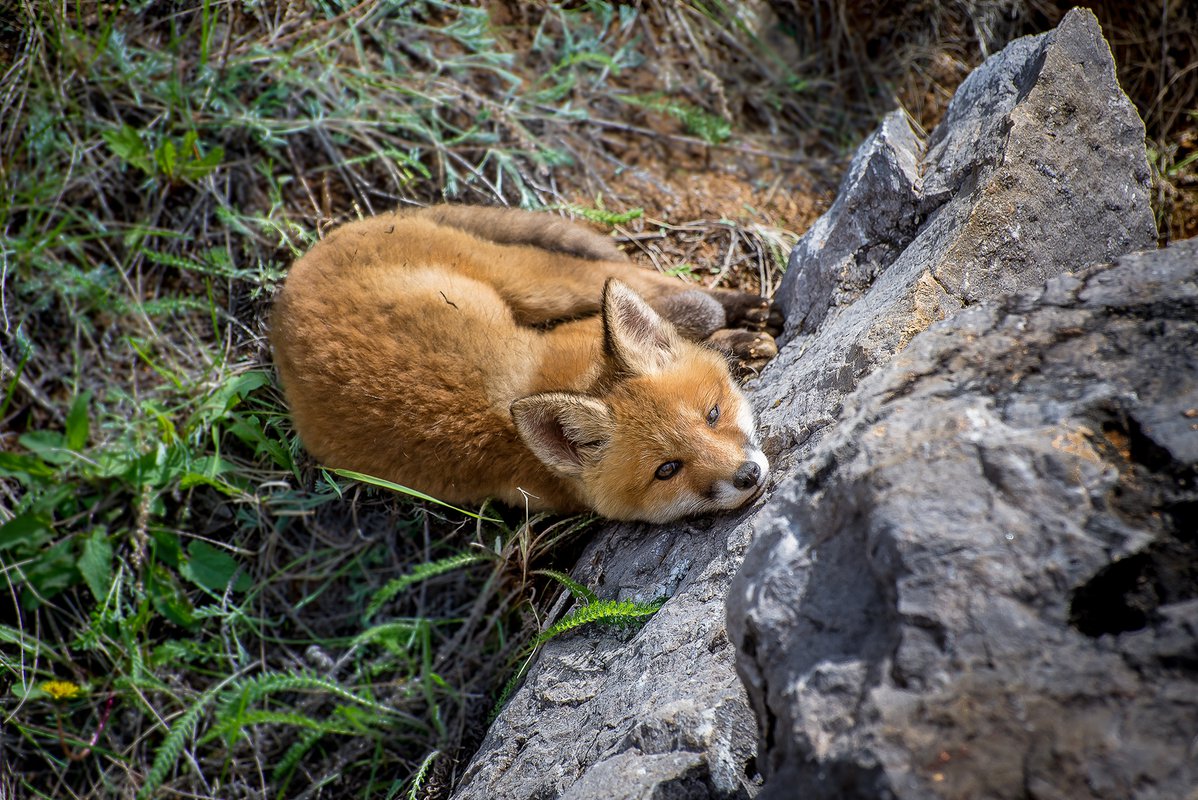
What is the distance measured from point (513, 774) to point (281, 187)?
4100mm

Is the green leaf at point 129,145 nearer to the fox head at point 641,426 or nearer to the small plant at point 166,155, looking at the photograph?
the small plant at point 166,155

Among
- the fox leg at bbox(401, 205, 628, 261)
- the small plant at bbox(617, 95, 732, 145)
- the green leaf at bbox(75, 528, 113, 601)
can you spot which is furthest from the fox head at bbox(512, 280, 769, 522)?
the green leaf at bbox(75, 528, 113, 601)

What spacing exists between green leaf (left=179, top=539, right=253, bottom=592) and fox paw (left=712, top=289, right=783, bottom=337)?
3.26m

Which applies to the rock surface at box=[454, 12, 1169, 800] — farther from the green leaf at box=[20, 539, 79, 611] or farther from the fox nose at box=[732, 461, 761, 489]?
the green leaf at box=[20, 539, 79, 611]

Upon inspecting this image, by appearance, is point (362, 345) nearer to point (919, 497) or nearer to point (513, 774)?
point (513, 774)

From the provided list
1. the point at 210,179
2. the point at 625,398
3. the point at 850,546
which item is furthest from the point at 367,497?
the point at 850,546

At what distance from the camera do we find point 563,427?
3.99m

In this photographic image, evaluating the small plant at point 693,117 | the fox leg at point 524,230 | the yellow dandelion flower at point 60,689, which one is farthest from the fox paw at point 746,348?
the yellow dandelion flower at point 60,689

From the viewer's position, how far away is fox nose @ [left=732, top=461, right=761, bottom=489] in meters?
3.47

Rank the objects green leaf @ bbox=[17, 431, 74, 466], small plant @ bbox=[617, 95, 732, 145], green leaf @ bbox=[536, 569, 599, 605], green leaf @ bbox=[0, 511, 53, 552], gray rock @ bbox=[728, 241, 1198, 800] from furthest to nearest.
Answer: small plant @ bbox=[617, 95, 732, 145], green leaf @ bbox=[17, 431, 74, 466], green leaf @ bbox=[0, 511, 53, 552], green leaf @ bbox=[536, 569, 599, 605], gray rock @ bbox=[728, 241, 1198, 800]

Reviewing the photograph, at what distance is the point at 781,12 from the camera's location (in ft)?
20.2

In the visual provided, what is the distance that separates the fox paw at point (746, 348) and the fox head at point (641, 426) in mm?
393

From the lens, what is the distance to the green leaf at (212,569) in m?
4.61

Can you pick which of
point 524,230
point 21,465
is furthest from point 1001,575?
point 21,465
